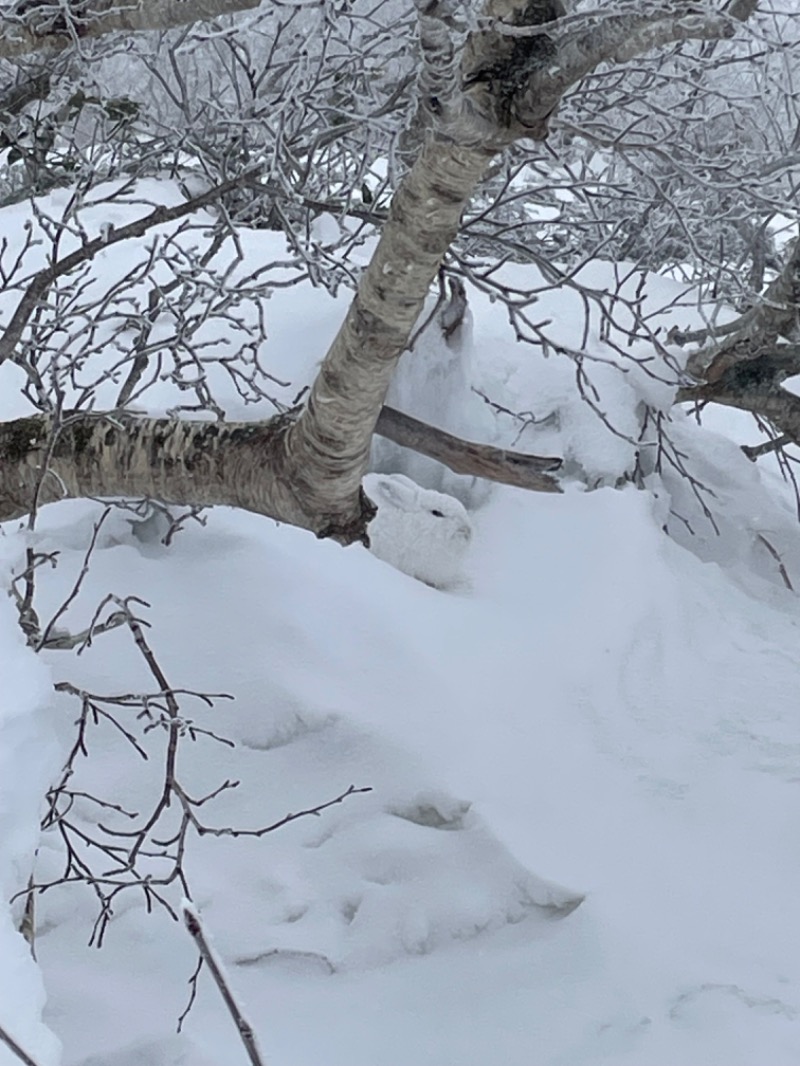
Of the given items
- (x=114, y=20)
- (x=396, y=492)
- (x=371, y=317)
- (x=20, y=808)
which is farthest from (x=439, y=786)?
(x=114, y=20)

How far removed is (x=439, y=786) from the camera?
2.73 metres

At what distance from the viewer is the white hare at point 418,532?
3.60 m

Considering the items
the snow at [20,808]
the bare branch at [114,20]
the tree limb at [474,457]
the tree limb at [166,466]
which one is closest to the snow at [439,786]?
the snow at [20,808]

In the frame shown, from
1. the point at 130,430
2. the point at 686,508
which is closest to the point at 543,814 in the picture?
the point at 130,430

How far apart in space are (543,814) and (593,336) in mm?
2742

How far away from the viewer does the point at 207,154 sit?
2.83 m

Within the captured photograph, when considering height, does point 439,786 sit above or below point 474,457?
below

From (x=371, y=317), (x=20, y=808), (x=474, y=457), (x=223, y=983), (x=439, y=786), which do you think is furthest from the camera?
(x=439, y=786)

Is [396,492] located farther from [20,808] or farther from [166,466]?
[20,808]

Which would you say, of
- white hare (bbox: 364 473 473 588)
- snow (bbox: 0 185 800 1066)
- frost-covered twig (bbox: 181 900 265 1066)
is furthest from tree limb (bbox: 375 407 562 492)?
frost-covered twig (bbox: 181 900 265 1066)

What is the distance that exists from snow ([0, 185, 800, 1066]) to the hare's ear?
0.79 feet

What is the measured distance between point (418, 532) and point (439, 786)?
111cm

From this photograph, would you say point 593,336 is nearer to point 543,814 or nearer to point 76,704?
point 543,814

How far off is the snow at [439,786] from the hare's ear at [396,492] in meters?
0.24
